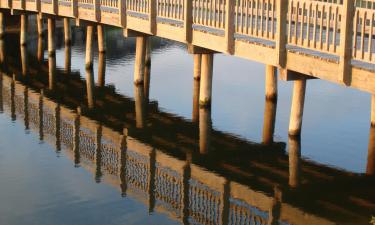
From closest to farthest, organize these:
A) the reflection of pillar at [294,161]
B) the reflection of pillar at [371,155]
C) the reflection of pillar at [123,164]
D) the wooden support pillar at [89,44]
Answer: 1. the reflection of pillar at [123,164]
2. the reflection of pillar at [294,161]
3. the reflection of pillar at [371,155]
4. the wooden support pillar at [89,44]

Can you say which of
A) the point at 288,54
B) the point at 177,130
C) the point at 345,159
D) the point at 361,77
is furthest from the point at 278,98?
the point at 361,77

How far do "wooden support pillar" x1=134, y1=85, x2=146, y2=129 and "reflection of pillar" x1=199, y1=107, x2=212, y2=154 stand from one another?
1982 millimetres

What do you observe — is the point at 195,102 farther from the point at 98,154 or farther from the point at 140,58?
the point at 98,154

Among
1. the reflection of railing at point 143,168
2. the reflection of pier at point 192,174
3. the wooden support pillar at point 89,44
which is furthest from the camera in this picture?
the wooden support pillar at point 89,44

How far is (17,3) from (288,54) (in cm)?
2174

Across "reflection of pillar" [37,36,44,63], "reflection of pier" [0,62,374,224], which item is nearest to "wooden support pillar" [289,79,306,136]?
"reflection of pier" [0,62,374,224]

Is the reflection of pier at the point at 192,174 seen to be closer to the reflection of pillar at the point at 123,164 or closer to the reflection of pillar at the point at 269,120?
the reflection of pillar at the point at 123,164

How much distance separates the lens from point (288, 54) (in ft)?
57.9

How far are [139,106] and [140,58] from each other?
217cm


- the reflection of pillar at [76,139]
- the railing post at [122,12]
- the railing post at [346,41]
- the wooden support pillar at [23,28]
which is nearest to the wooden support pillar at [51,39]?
the wooden support pillar at [23,28]

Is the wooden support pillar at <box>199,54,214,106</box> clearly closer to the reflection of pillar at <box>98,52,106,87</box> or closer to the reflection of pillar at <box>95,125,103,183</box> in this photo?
the reflection of pillar at <box>95,125,103,183</box>

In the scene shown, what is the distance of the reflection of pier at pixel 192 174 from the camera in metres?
16.0

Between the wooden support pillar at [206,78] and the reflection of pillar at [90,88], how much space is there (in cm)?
466

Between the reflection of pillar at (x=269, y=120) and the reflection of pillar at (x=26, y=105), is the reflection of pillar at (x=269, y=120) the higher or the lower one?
the higher one
